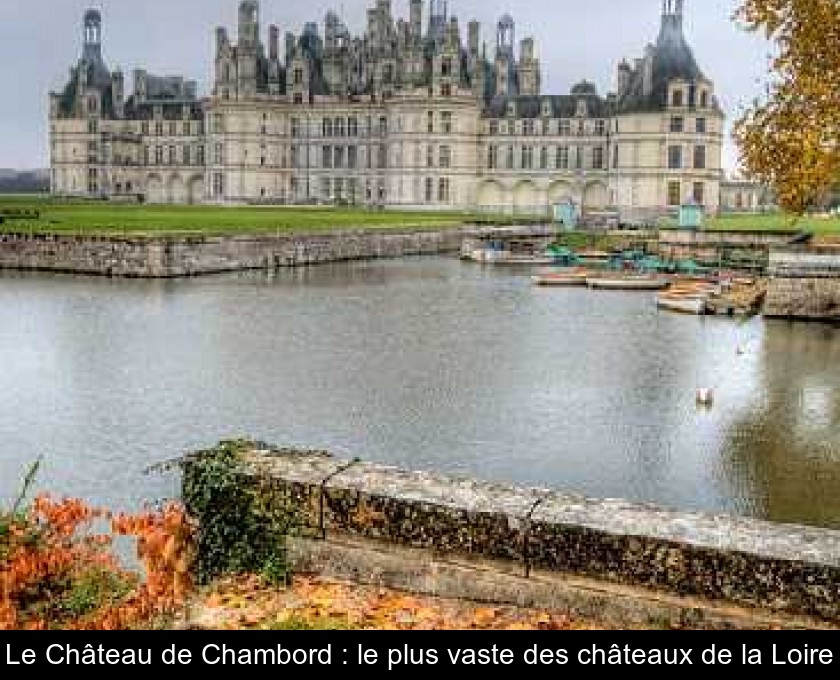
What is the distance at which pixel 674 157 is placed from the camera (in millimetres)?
93875

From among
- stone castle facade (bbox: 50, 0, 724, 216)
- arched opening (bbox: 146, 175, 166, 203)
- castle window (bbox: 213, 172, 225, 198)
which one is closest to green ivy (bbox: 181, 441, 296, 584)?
stone castle facade (bbox: 50, 0, 724, 216)

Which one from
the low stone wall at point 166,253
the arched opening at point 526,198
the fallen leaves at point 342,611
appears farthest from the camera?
the arched opening at point 526,198

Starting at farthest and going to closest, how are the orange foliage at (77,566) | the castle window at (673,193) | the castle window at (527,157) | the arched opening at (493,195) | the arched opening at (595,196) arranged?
the arched opening at (493,195) < the castle window at (527,157) < the arched opening at (595,196) < the castle window at (673,193) < the orange foliage at (77,566)

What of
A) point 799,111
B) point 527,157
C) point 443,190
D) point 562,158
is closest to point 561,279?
point 799,111

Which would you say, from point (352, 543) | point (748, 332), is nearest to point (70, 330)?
point (748, 332)

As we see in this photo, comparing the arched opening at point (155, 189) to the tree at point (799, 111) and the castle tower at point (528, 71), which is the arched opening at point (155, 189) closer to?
the castle tower at point (528, 71)

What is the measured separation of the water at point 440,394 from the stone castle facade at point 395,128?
2540 inches

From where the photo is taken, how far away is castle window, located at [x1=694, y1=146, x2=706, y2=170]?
9349cm

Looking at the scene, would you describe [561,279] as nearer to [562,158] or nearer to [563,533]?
[563,533]

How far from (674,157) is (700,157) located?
229 cm

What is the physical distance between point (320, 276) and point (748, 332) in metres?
20.9

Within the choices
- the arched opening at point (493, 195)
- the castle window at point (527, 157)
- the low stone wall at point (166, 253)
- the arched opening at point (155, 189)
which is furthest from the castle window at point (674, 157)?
the arched opening at point (155, 189)

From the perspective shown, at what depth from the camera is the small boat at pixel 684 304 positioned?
114 feet

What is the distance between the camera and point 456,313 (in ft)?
107
